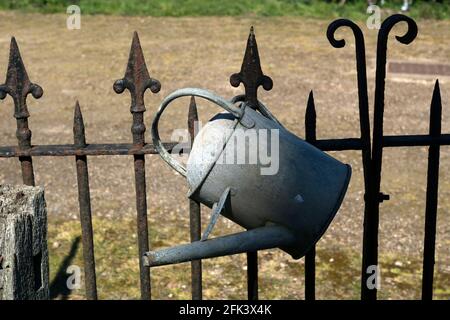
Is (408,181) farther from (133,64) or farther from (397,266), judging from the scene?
(133,64)

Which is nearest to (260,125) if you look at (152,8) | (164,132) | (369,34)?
(164,132)

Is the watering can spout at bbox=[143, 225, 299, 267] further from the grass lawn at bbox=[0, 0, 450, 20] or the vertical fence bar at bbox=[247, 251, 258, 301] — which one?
the grass lawn at bbox=[0, 0, 450, 20]

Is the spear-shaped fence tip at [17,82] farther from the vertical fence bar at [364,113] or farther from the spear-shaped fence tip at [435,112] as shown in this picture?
the spear-shaped fence tip at [435,112]

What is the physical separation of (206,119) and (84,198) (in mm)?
4030

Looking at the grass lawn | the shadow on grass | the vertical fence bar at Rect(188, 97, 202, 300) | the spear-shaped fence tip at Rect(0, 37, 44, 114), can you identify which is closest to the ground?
the shadow on grass

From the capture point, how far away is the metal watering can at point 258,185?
78.7 inches

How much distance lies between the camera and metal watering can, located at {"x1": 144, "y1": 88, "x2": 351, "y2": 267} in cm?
200

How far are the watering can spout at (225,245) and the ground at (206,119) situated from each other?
1.75 meters

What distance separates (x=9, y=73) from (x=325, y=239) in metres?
2.50

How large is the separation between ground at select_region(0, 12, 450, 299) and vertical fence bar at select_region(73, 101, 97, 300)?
1138mm

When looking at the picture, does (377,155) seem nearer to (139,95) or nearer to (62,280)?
(139,95)

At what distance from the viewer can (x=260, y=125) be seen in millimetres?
2035

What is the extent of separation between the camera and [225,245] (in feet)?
6.71

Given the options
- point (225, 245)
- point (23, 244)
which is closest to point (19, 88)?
point (23, 244)
